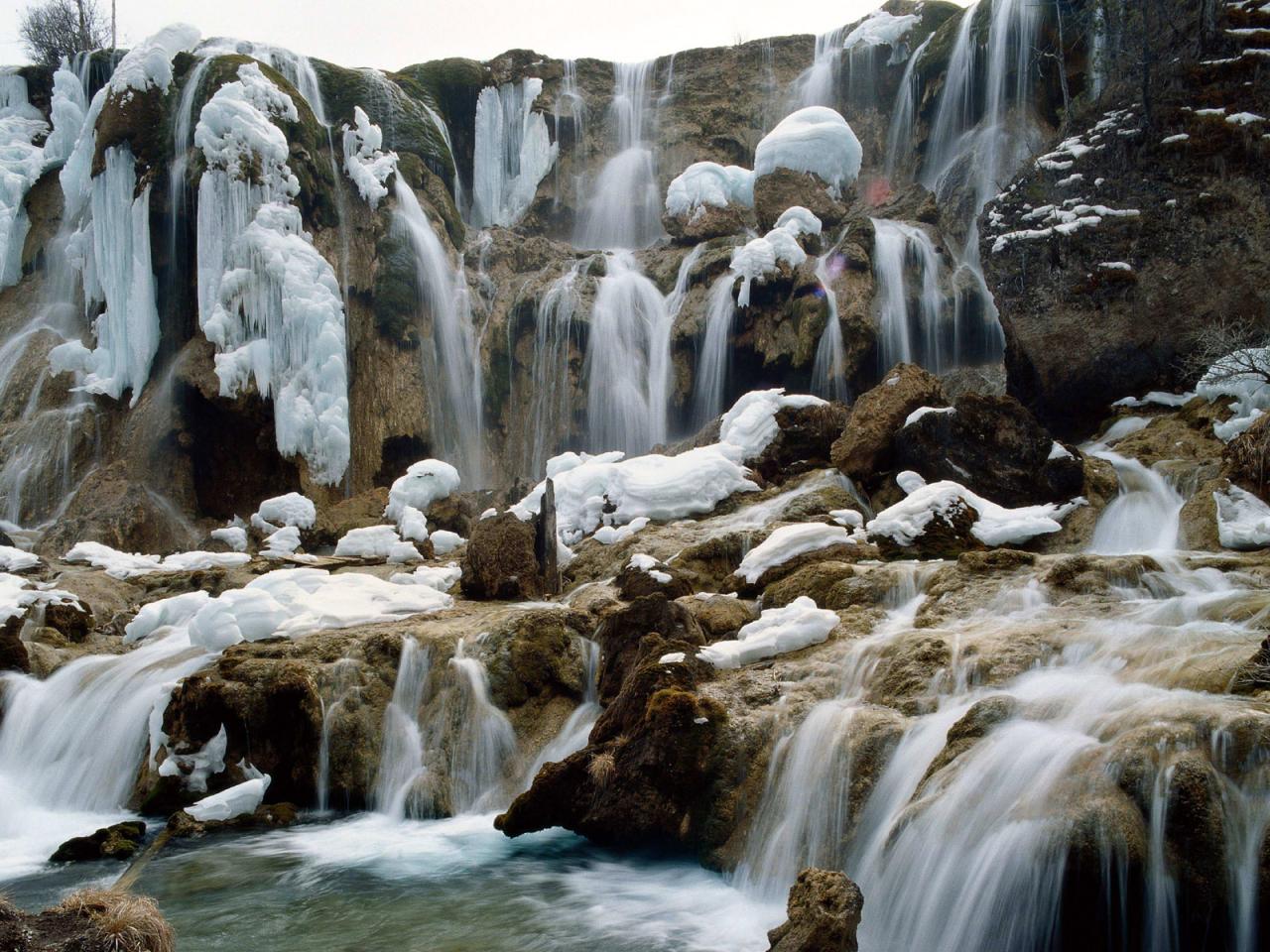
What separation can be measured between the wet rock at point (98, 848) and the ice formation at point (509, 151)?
22223 millimetres

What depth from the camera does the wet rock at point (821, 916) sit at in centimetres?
452

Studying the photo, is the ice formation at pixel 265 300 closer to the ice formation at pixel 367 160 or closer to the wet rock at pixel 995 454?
the ice formation at pixel 367 160

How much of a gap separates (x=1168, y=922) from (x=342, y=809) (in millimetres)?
6172

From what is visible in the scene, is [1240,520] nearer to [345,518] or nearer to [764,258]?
[764,258]

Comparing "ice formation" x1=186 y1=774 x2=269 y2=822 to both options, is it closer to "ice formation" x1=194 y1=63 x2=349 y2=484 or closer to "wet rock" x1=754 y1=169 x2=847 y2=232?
"ice formation" x1=194 y1=63 x2=349 y2=484

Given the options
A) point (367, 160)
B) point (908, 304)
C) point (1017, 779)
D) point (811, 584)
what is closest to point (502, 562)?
point (811, 584)

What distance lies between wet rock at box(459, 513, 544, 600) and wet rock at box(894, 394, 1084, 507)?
14.5ft

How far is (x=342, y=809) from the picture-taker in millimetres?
8531

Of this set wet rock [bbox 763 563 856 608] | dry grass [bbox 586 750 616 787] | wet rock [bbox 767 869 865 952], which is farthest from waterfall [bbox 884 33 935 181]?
wet rock [bbox 767 869 865 952]

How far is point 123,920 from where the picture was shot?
401cm

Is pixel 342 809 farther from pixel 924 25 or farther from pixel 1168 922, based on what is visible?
pixel 924 25

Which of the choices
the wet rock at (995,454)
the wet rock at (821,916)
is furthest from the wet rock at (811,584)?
the wet rock at (821,916)

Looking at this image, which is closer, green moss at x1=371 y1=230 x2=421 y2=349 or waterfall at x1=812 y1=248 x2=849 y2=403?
waterfall at x1=812 y1=248 x2=849 y2=403

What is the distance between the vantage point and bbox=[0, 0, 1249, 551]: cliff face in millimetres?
14758
